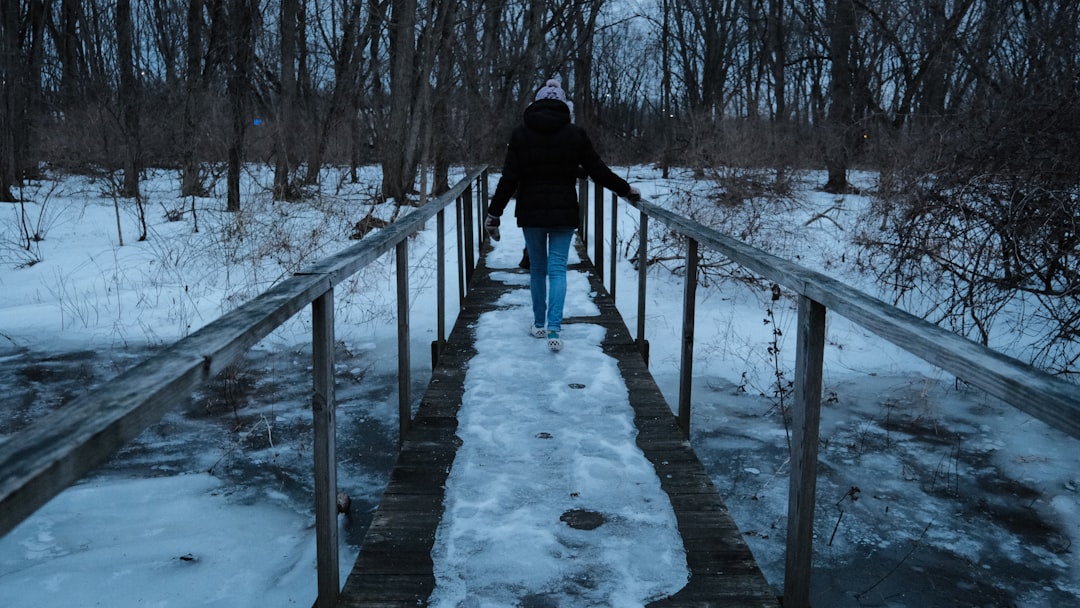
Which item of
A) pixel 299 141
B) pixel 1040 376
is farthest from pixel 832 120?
pixel 1040 376

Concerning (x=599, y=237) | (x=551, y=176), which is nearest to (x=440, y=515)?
(x=551, y=176)

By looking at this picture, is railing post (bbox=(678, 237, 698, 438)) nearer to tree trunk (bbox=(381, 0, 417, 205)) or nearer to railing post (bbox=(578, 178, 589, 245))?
railing post (bbox=(578, 178, 589, 245))

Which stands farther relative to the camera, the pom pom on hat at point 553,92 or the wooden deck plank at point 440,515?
the pom pom on hat at point 553,92

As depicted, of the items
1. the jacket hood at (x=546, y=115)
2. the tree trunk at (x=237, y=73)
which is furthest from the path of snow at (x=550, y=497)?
the tree trunk at (x=237, y=73)

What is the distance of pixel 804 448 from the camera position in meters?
2.33

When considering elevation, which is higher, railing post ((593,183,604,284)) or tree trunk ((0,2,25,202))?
tree trunk ((0,2,25,202))

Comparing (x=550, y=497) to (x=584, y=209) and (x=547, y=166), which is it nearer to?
(x=547, y=166)

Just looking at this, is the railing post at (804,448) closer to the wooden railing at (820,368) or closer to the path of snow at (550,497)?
the wooden railing at (820,368)

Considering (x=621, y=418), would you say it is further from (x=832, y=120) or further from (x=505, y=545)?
(x=832, y=120)

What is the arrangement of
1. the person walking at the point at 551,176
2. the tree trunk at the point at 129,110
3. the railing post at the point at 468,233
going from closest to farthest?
1. the person walking at the point at 551,176
2. the railing post at the point at 468,233
3. the tree trunk at the point at 129,110

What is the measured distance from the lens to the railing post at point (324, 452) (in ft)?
7.77

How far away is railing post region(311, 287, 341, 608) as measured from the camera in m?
2.37

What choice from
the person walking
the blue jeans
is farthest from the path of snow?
the person walking

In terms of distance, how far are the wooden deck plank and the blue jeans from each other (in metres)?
0.93
